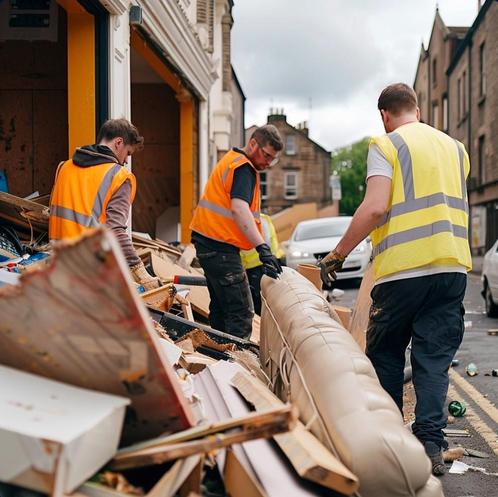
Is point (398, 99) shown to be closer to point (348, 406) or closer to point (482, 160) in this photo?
point (348, 406)

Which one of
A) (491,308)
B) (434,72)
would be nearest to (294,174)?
(434,72)

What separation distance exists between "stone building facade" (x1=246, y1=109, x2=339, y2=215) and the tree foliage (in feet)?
81.6

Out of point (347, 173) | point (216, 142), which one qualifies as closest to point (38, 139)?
point (216, 142)

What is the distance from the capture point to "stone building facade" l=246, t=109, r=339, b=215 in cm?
5631

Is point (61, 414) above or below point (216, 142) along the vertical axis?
below

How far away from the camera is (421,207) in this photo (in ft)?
12.5

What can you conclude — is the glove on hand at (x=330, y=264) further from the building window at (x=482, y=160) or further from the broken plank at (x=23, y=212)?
the building window at (x=482, y=160)

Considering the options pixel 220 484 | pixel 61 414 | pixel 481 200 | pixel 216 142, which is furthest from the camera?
pixel 481 200

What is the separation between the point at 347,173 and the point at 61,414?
310 feet

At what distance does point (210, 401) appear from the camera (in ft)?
10.1

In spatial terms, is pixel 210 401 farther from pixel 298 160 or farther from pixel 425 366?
pixel 298 160

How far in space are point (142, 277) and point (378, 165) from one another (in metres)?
1.81

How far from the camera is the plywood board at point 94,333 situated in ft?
6.53

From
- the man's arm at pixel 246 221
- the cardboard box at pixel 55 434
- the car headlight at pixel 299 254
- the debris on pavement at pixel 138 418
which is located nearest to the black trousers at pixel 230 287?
the man's arm at pixel 246 221
